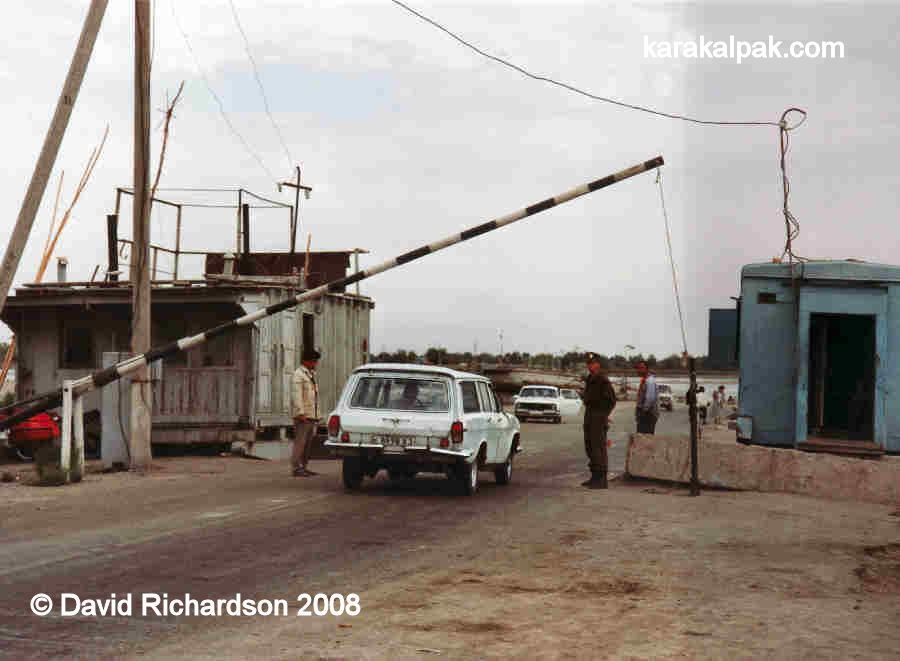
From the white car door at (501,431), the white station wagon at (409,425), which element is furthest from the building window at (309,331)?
the white station wagon at (409,425)

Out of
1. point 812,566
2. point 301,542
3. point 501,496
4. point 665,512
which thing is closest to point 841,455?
point 665,512

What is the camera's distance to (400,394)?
564 inches

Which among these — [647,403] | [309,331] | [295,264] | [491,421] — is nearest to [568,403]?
[295,264]

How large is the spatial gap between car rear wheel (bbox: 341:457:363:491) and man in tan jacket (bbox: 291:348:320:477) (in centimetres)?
212

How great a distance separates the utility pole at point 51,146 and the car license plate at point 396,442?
5.70 metres

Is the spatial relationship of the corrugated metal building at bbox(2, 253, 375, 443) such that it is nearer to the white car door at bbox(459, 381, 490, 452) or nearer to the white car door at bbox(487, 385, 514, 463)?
the white car door at bbox(487, 385, 514, 463)

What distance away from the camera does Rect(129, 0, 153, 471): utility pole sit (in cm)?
1720

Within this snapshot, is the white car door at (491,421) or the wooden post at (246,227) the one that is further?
the wooden post at (246,227)

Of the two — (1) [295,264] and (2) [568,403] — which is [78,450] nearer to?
(1) [295,264]

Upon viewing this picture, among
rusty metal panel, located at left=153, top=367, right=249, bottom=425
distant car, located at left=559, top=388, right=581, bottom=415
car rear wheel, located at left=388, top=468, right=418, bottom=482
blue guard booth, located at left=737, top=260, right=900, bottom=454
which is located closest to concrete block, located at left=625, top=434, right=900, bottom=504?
blue guard booth, located at left=737, top=260, right=900, bottom=454

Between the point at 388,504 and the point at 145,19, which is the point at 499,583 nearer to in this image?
the point at 388,504

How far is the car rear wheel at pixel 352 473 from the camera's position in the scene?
47.2 ft

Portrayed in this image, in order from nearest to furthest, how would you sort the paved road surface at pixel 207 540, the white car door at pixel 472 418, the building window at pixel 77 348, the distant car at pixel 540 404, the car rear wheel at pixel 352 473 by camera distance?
1. the paved road surface at pixel 207 540
2. the white car door at pixel 472 418
3. the car rear wheel at pixel 352 473
4. the building window at pixel 77 348
5. the distant car at pixel 540 404

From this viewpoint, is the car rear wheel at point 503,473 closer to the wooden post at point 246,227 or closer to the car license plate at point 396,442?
the car license plate at point 396,442
